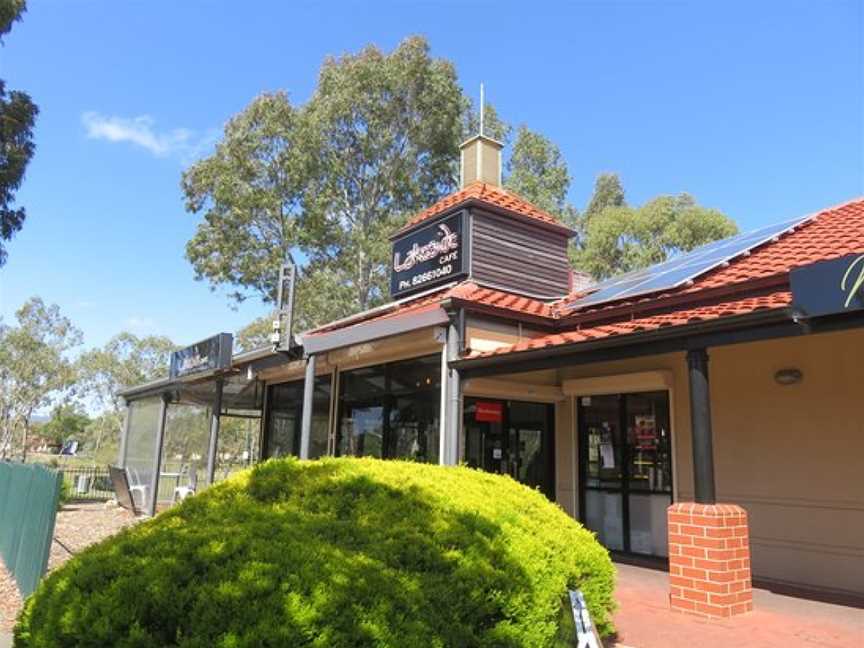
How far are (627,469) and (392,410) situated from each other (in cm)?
387

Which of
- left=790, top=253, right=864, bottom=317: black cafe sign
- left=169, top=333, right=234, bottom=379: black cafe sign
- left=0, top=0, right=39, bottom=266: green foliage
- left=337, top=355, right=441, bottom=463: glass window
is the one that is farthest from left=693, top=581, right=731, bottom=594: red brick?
left=0, top=0, right=39, bottom=266: green foliage

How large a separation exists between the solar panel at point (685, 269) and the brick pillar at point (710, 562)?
3309mm

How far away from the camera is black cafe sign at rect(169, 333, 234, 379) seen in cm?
1219

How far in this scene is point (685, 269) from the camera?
9039mm

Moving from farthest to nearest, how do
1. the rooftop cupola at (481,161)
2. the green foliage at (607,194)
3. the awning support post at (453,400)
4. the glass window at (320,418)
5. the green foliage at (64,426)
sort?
the green foliage at (64,426), the green foliage at (607,194), the glass window at (320,418), the rooftop cupola at (481,161), the awning support post at (453,400)

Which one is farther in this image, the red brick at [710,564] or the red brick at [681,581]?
the red brick at [681,581]

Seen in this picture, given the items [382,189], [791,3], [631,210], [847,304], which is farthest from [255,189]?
[847,304]

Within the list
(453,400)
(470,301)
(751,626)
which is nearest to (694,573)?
(751,626)

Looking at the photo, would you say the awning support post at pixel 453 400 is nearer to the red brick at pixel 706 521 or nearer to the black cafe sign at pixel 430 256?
the black cafe sign at pixel 430 256

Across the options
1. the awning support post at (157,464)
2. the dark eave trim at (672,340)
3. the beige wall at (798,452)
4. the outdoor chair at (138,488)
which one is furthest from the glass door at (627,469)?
the outdoor chair at (138,488)

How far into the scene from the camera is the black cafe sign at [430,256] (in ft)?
35.7

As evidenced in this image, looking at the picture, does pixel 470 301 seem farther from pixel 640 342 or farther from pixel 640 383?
pixel 640 342

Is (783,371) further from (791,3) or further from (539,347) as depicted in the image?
(791,3)

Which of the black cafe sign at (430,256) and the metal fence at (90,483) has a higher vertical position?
the black cafe sign at (430,256)
